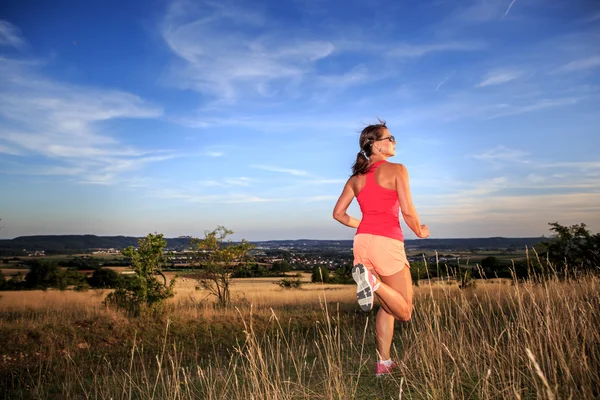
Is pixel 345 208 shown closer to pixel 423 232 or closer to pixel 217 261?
pixel 423 232

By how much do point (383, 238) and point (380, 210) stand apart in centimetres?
27

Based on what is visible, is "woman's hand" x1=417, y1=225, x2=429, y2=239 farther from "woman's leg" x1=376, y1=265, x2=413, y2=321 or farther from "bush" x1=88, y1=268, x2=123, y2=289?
"bush" x1=88, y1=268, x2=123, y2=289

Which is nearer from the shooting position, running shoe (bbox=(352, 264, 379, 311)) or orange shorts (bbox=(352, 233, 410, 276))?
running shoe (bbox=(352, 264, 379, 311))

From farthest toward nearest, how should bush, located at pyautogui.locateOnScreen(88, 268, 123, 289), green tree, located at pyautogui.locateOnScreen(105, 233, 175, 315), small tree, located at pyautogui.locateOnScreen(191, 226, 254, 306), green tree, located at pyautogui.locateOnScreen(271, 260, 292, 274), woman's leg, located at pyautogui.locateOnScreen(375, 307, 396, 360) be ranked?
green tree, located at pyautogui.locateOnScreen(271, 260, 292, 274) < bush, located at pyautogui.locateOnScreen(88, 268, 123, 289) < small tree, located at pyautogui.locateOnScreen(191, 226, 254, 306) < green tree, located at pyautogui.locateOnScreen(105, 233, 175, 315) < woman's leg, located at pyautogui.locateOnScreen(375, 307, 396, 360)

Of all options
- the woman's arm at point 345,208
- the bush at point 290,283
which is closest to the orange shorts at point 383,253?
the woman's arm at point 345,208

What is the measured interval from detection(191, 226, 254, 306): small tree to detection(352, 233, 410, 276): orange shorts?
48.6ft

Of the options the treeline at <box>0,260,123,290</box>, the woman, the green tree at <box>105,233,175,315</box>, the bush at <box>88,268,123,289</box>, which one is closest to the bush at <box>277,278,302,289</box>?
the bush at <box>88,268,123,289</box>

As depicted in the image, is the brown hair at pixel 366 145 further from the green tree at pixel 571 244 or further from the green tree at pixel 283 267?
the green tree at pixel 283 267

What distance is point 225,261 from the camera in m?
18.8

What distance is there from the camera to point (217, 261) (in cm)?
1880

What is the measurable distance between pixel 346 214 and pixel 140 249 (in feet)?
39.8

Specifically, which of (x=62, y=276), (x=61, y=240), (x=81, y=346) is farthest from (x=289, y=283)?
(x=61, y=240)

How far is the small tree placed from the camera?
61.4ft

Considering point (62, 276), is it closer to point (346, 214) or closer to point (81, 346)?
point (81, 346)
